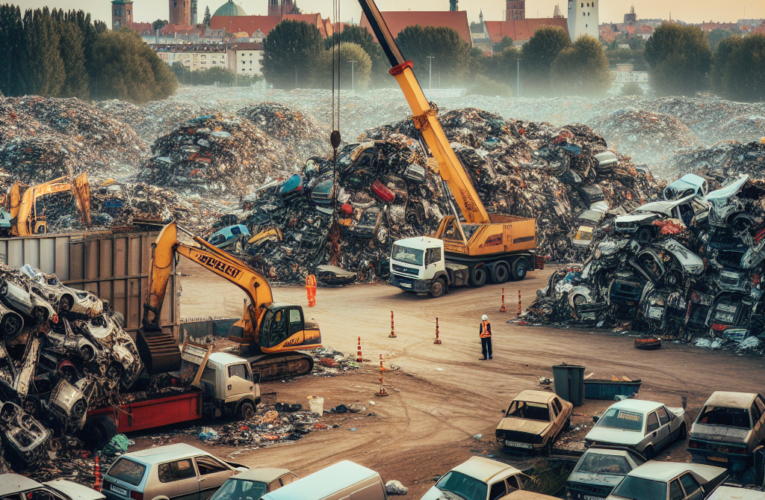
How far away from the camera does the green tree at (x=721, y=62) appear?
10644 centimetres

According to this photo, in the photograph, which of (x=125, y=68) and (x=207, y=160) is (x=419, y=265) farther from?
(x=125, y=68)

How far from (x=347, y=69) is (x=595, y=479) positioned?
372 feet

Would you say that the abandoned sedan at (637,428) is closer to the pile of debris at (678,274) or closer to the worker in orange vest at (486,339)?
the worker in orange vest at (486,339)

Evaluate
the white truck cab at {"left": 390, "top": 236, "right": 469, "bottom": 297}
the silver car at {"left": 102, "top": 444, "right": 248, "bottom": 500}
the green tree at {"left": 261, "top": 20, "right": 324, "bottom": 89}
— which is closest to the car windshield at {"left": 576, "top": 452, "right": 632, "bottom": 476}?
the silver car at {"left": 102, "top": 444, "right": 248, "bottom": 500}

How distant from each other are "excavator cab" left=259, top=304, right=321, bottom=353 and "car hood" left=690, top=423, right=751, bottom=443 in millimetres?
9896

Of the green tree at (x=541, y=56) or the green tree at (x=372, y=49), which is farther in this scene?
the green tree at (x=372, y=49)

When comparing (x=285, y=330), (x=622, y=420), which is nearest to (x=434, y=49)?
(x=285, y=330)

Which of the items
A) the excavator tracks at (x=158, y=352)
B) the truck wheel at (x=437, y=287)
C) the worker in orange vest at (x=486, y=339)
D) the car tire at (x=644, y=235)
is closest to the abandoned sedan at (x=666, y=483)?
the excavator tracks at (x=158, y=352)

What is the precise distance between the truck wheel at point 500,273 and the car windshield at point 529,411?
55.4ft

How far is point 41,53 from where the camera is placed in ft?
291

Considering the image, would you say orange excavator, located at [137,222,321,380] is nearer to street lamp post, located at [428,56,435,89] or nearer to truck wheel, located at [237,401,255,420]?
truck wheel, located at [237,401,255,420]

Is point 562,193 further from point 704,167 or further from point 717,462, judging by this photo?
point 717,462

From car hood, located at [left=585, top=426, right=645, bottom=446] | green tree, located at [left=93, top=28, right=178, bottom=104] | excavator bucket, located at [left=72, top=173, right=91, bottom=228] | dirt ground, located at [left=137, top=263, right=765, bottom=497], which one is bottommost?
dirt ground, located at [left=137, top=263, right=765, bottom=497]

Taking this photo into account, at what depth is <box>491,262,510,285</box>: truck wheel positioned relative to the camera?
33250mm
